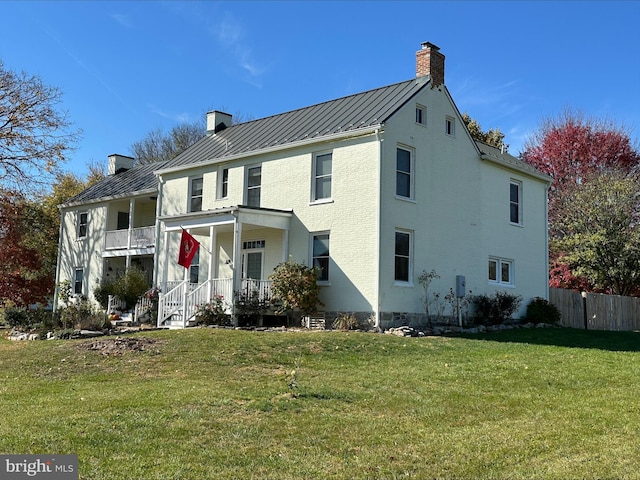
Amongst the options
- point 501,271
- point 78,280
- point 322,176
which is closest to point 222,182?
point 322,176

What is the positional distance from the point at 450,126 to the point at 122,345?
1255 cm

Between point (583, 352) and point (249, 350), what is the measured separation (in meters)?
7.68

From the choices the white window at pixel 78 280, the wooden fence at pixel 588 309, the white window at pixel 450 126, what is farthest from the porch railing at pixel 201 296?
the wooden fence at pixel 588 309

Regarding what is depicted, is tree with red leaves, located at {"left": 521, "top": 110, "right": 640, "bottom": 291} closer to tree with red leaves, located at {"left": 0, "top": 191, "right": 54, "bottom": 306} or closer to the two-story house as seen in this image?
the two-story house

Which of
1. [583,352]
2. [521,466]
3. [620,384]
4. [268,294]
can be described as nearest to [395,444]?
[521,466]

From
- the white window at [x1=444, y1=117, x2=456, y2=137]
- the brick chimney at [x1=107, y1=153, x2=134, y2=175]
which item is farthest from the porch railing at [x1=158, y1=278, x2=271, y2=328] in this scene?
the brick chimney at [x1=107, y1=153, x2=134, y2=175]

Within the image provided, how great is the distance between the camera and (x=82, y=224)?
1185 inches

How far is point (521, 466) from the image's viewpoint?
6055 mm

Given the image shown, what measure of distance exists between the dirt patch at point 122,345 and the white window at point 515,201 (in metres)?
14.1

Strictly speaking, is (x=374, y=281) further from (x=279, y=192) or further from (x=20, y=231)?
(x=20, y=231)

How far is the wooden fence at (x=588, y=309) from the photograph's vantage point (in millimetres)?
24516

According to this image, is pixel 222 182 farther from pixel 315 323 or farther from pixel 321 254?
pixel 315 323

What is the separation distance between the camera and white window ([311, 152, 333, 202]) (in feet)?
64.7

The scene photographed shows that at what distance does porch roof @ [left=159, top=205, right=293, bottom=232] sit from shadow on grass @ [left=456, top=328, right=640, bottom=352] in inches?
251
